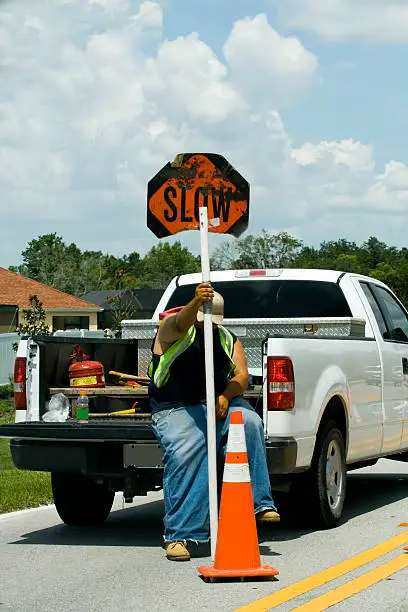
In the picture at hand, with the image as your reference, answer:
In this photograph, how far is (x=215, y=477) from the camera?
320 inches

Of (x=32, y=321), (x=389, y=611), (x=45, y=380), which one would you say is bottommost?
(x=389, y=611)

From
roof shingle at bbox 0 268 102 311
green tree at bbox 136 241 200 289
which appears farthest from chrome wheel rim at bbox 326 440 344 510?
green tree at bbox 136 241 200 289

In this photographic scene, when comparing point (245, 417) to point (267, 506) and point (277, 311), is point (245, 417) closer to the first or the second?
point (267, 506)

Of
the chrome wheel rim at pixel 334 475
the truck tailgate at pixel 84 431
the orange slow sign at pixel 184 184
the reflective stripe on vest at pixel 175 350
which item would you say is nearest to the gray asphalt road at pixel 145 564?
the chrome wheel rim at pixel 334 475

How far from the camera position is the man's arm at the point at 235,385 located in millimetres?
8625

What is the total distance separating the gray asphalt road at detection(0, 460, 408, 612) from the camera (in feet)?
22.8

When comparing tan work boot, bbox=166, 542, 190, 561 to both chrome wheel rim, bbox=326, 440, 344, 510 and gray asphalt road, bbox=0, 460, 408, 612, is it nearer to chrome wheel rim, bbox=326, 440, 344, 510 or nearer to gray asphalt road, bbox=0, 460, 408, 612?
gray asphalt road, bbox=0, 460, 408, 612

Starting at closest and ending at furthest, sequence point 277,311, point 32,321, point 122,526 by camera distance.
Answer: point 122,526
point 277,311
point 32,321

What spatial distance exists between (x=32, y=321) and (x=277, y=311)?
1913 centimetres

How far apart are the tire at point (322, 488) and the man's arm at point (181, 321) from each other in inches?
65.4

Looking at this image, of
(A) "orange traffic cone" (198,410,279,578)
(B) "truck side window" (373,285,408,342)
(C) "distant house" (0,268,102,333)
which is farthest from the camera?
(C) "distant house" (0,268,102,333)

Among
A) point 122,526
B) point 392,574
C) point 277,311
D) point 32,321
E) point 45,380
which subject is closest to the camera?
point 392,574

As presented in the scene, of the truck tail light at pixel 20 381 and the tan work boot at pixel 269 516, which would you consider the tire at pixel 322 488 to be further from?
the truck tail light at pixel 20 381

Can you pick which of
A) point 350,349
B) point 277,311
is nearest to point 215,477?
point 350,349
